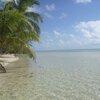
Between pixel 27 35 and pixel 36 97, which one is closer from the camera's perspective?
pixel 36 97

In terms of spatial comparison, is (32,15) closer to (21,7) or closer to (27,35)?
(21,7)

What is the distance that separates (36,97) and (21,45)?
929cm

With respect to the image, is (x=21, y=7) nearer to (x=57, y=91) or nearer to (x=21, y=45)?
(x=21, y=45)

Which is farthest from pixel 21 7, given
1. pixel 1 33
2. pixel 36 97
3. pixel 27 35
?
pixel 36 97

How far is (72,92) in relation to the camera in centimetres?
994

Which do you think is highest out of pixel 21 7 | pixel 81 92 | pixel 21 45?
pixel 21 7

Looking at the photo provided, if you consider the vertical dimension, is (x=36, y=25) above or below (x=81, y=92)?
above

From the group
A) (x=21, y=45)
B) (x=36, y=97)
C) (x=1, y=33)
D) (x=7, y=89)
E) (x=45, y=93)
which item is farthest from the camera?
(x=21, y=45)

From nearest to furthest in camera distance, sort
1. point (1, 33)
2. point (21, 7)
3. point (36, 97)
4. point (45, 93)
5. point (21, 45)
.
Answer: point (36, 97) → point (45, 93) → point (1, 33) → point (21, 45) → point (21, 7)

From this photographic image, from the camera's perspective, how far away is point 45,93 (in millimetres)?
9820

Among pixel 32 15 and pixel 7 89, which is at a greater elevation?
pixel 32 15

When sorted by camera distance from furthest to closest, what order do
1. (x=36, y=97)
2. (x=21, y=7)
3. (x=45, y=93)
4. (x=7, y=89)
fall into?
(x=21, y=7) → (x=7, y=89) → (x=45, y=93) → (x=36, y=97)

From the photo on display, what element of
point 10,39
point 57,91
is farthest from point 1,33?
point 57,91

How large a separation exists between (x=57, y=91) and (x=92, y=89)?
1.49 m
